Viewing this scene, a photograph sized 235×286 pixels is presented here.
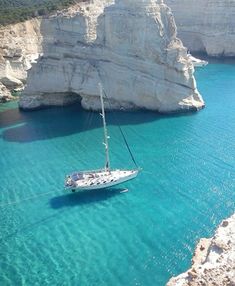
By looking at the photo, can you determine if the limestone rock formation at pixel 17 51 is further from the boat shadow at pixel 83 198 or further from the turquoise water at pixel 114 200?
the boat shadow at pixel 83 198

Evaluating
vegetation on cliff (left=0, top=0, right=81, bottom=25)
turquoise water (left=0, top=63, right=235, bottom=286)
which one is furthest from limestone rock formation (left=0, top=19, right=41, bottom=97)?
turquoise water (left=0, top=63, right=235, bottom=286)

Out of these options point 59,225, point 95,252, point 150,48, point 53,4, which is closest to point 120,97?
point 150,48

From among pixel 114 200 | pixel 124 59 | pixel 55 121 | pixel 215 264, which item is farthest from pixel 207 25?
pixel 215 264

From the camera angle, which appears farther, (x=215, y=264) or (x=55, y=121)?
(x=55, y=121)

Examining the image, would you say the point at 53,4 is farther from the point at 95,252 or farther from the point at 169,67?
the point at 95,252

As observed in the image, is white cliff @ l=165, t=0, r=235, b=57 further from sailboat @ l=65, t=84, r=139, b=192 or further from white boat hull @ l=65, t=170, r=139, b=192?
white boat hull @ l=65, t=170, r=139, b=192

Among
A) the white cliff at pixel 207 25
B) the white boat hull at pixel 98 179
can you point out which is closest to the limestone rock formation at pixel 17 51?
the white cliff at pixel 207 25

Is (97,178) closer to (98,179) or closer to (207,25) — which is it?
(98,179)
